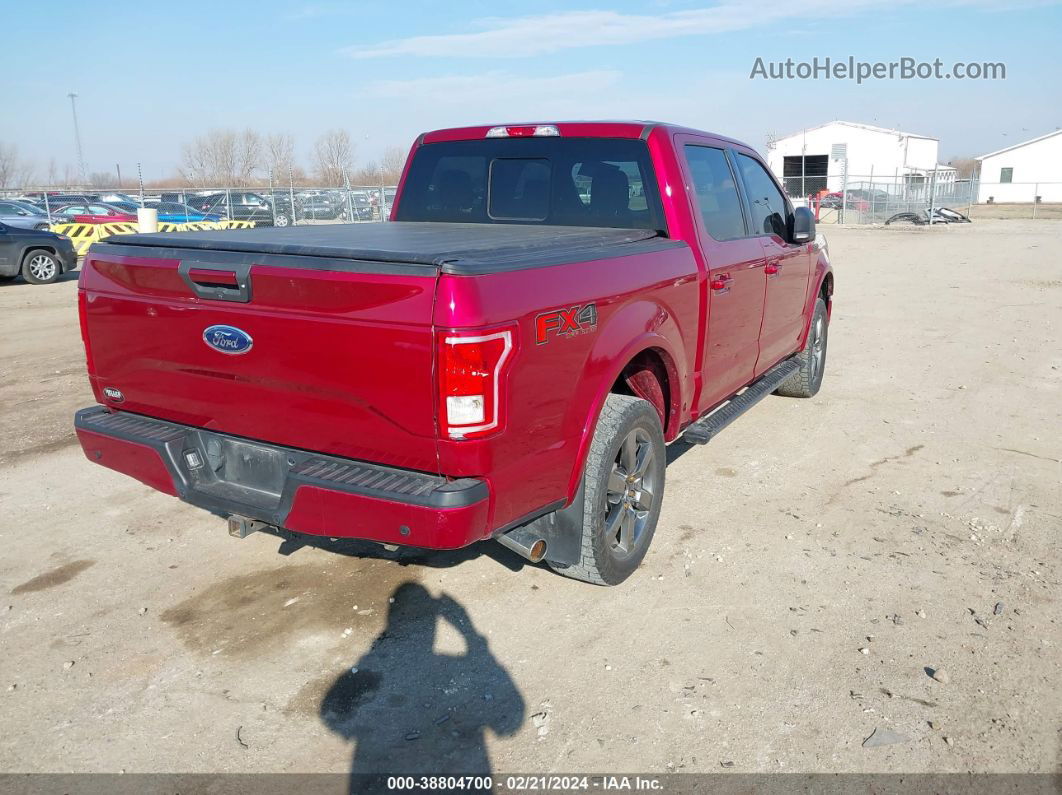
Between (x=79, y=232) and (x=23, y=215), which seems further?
(x=23, y=215)

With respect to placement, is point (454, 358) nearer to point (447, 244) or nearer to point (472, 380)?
point (472, 380)

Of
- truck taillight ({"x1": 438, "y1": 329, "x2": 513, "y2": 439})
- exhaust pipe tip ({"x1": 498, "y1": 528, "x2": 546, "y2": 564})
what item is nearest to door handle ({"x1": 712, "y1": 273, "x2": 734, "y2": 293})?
exhaust pipe tip ({"x1": 498, "y1": 528, "x2": 546, "y2": 564})

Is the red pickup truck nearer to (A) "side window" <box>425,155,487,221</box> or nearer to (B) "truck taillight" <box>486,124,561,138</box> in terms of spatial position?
(B) "truck taillight" <box>486,124,561,138</box>

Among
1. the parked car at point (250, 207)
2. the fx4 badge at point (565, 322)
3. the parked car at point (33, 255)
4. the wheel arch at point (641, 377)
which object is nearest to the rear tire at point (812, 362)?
the wheel arch at point (641, 377)

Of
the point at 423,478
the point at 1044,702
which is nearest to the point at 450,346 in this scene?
the point at 423,478

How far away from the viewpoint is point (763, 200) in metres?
5.80

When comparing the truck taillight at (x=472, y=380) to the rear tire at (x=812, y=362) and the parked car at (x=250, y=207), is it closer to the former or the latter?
the rear tire at (x=812, y=362)

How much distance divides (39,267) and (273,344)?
50.0 feet

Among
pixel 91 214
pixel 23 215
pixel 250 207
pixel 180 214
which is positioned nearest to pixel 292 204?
pixel 250 207

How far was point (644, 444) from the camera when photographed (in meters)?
4.03

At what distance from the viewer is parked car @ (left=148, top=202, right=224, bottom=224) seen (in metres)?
25.5

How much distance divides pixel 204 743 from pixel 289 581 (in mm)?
1215

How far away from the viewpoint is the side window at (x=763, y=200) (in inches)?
218

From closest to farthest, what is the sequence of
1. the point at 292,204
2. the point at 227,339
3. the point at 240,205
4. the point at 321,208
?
the point at 227,339 < the point at 292,204 < the point at 240,205 < the point at 321,208
